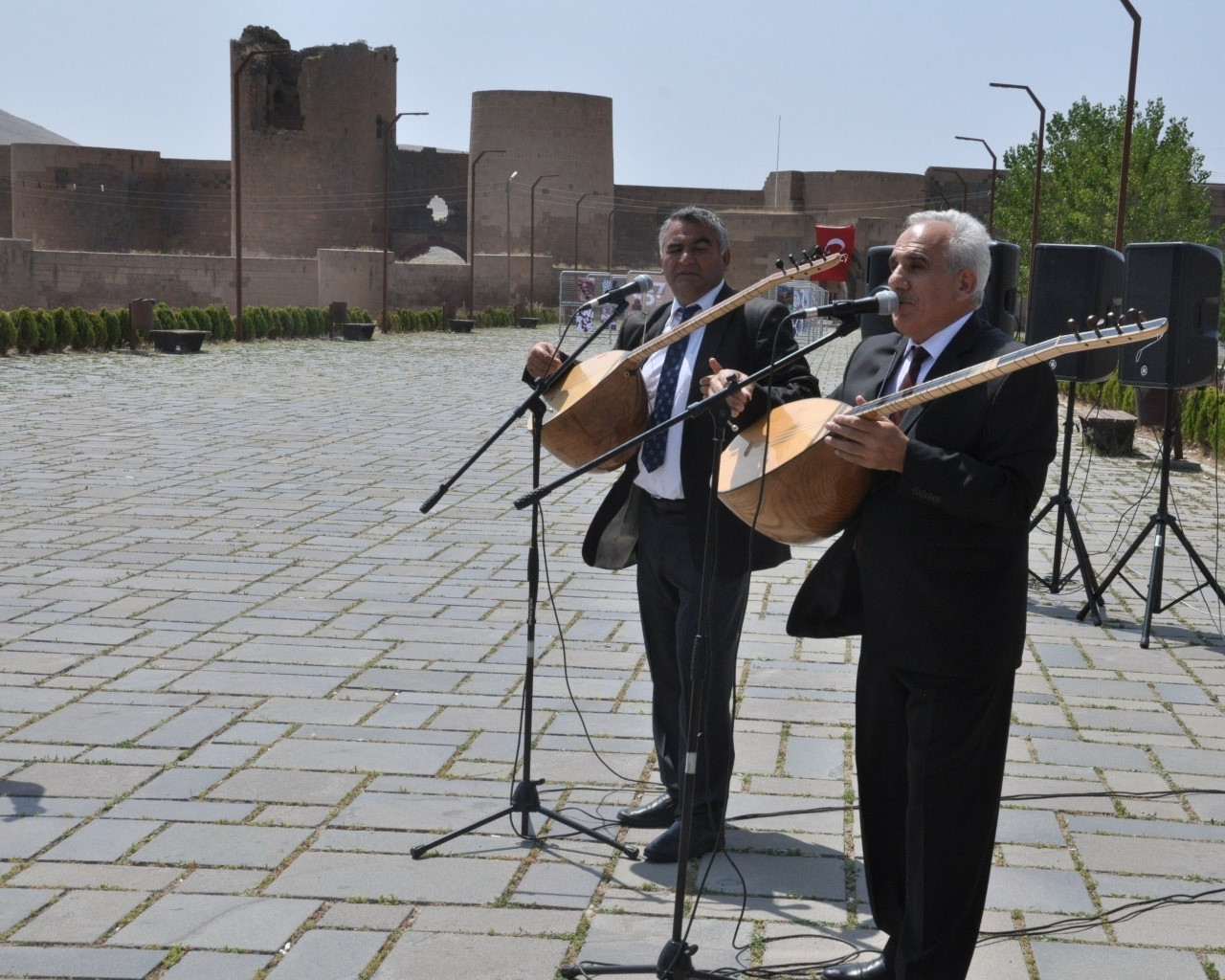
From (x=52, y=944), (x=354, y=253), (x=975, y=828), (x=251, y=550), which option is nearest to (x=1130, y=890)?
(x=975, y=828)

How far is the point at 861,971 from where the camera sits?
331 centimetres

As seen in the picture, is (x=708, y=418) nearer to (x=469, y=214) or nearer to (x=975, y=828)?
(x=975, y=828)

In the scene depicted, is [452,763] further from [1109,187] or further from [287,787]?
[1109,187]

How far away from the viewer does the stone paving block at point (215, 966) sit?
329 centimetres

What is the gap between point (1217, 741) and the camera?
5.24m

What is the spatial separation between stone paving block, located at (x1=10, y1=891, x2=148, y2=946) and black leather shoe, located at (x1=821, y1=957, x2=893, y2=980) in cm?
162

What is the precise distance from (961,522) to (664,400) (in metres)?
1.23

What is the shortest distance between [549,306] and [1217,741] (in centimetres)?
4954

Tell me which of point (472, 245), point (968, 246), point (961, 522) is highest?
point (472, 245)

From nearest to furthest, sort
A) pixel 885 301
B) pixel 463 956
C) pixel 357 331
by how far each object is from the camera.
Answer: pixel 885 301
pixel 463 956
pixel 357 331

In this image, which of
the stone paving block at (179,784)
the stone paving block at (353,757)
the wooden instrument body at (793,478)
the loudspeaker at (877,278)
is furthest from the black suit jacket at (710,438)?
the loudspeaker at (877,278)

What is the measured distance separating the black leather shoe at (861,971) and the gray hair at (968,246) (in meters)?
1.41

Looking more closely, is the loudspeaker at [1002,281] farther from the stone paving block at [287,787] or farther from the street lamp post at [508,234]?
the street lamp post at [508,234]

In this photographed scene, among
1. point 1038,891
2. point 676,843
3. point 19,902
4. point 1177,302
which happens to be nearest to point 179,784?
point 19,902
